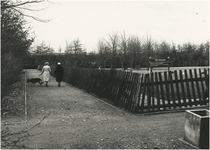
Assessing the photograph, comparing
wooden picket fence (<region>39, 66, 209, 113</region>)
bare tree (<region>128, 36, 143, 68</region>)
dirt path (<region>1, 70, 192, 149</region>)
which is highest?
bare tree (<region>128, 36, 143, 68</region>)

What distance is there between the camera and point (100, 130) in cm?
640

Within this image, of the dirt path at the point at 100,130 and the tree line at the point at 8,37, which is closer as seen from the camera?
the tree line at the point at 8,37

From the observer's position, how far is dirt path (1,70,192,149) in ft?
A: 17.4

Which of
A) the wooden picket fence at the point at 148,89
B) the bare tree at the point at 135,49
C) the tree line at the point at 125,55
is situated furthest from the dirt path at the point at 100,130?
the bare tree at the point at 135,49

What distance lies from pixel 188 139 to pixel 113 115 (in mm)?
3127

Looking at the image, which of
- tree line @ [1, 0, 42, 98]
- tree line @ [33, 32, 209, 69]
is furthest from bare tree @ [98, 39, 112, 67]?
tree line @ [1, 0, 42, 98]

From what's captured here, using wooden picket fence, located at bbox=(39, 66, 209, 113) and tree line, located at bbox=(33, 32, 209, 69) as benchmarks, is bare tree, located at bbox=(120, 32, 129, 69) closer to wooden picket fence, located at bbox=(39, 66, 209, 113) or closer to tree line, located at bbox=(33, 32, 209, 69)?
tree line, located at bbox=(33, 32, 209, 69)

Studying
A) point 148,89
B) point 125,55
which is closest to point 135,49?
point 125,55

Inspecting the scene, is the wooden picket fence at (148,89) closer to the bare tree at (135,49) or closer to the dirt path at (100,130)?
the dirt path at (100,130)

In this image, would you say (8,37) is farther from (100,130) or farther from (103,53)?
(103,53)

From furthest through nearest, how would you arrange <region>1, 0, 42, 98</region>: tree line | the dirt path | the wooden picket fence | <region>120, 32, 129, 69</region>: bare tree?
<region>120, 32, 129, 69</region>: bare tree → the wooden picket fence → the dirt path → <region>1, 0, 42, 98</region>: tree line

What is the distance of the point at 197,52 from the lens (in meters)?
70.4

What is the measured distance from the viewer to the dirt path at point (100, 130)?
531 cm

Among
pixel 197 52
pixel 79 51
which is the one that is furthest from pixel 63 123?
pixel 197 52
